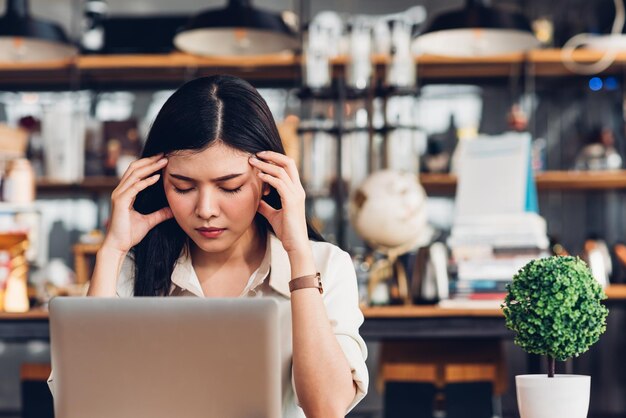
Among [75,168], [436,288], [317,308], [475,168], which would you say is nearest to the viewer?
[317,308]

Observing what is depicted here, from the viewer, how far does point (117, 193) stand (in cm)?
163

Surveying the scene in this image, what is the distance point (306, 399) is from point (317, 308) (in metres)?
0.15

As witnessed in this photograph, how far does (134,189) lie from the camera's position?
1.61m

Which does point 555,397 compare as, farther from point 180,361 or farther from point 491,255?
point 491,255

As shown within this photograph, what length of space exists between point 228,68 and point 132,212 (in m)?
3.13

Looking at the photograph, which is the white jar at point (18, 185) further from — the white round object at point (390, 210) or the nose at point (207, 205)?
the nose at point (207, 205)

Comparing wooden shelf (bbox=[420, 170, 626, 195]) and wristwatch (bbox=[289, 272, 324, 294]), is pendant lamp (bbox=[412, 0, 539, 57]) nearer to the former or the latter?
wooden shelf (bbox=[420, 170, 626, 195])

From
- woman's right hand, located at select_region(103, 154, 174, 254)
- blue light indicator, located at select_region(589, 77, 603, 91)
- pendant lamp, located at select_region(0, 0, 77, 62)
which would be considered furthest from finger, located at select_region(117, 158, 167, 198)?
blue light indicator, located at select_region(589, 77, 603, 91)

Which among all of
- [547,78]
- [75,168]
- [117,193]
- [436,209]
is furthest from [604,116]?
[117,193]

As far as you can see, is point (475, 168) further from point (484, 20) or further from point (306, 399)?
point (306, 399)

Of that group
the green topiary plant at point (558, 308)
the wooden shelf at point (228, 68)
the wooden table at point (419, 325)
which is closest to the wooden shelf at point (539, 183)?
the wooden shelf at point (228, 68)

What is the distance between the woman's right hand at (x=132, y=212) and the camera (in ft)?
5.27

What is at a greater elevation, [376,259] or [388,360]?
[376,259]

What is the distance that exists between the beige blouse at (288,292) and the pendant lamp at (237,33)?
177 cm
